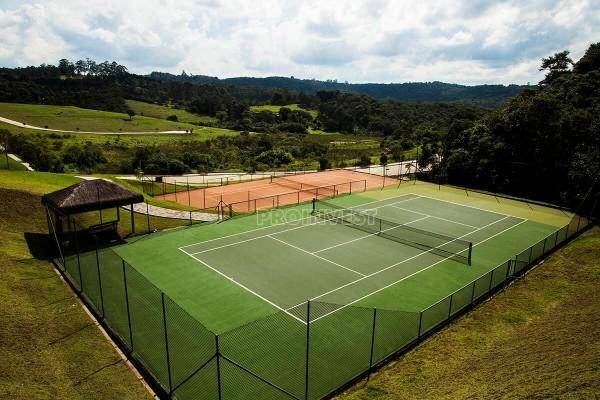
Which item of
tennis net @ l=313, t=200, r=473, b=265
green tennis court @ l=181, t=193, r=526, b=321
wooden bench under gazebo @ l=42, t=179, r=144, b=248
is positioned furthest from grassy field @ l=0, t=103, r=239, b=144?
green tennis court @ l=181, t=193, r=526, b=321

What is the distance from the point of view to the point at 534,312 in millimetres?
18016

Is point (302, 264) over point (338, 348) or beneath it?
beneath

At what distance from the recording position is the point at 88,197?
917 inches

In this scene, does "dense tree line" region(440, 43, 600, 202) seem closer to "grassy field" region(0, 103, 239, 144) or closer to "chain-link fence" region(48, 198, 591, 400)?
"chain-link fence" region(48, 198, 591, 400)

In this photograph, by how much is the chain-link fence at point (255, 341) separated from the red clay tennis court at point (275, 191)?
1636cm

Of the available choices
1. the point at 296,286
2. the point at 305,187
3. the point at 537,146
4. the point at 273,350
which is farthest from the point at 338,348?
the point at 537,146

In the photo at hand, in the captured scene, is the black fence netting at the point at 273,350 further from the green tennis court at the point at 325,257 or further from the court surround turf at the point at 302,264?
the green tennis court at the point at 325,257

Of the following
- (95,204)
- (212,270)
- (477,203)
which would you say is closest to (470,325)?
(212,270)

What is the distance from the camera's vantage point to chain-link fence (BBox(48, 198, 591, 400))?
1248 cm

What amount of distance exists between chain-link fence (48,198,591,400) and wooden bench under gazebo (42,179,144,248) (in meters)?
4.08

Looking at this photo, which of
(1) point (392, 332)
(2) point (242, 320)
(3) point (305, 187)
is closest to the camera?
(1) point (392, 332)

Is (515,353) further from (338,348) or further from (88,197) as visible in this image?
(88,197)

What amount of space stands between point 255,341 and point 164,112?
13056 cm

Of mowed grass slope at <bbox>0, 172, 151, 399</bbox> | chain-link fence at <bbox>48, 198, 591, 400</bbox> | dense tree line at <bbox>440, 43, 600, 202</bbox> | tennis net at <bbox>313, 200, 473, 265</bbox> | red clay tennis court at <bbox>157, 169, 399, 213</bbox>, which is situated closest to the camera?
mowed grass slope at <bbox>0, 172, 151, 399</bbox>
